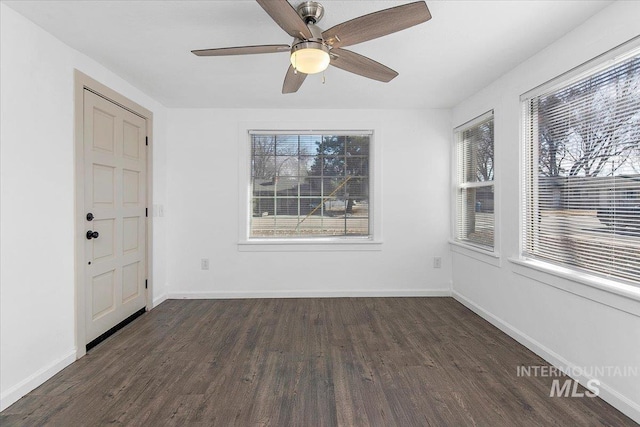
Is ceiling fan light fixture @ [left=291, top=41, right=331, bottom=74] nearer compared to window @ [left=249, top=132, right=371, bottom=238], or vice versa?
ceiling fan light fixture @ [left=291, top=41, right=331, bottom=74]

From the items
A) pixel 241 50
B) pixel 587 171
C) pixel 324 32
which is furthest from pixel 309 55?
pixel 587 171

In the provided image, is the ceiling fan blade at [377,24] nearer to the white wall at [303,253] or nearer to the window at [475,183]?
the window at [475,183]

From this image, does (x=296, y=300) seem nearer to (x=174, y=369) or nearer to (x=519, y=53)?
(x=174, y=369)

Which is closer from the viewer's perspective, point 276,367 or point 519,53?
point 276,367

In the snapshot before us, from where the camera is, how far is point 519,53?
244cm

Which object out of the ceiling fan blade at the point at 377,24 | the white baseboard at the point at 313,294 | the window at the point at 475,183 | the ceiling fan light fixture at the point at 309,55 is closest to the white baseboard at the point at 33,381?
the white baseboard at the point at 313,294

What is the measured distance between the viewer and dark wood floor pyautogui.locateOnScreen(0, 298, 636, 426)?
68.7 inches

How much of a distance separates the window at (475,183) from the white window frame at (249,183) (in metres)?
0.99

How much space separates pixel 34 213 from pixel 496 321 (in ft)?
12.7

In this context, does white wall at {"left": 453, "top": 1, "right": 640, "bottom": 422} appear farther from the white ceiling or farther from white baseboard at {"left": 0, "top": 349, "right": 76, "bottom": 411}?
white baseboard at {"left": 0, "top": 349, "right": 76, "bottom": 411}

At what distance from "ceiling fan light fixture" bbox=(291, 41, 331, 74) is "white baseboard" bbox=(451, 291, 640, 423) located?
2.62 m

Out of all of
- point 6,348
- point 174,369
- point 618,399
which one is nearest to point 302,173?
point 174,369

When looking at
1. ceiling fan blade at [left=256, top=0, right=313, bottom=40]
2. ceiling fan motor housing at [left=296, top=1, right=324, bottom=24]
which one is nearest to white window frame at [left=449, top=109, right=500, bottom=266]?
ceiling fan motor housing at [left=296, top=1, right=324, bottom=24]

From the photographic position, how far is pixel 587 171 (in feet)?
6.88
